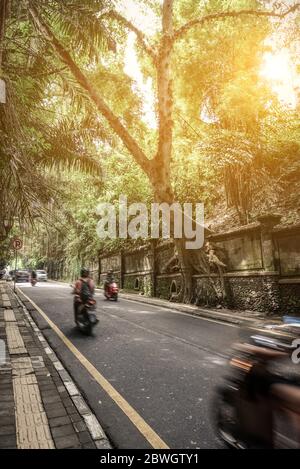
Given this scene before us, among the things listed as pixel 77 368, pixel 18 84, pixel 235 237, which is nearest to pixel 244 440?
pixel 77 368

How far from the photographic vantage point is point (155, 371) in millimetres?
5773

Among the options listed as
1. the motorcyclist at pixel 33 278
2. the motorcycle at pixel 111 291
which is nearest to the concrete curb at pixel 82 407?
the motorcycle at pixel 111 291

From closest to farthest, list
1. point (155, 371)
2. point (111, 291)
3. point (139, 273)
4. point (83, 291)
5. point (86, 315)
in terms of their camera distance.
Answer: point (155, 371), point (86, 315), point (83, 291), point (111, 291), point (139, 273)

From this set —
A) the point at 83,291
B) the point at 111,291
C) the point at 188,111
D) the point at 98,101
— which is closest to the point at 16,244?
the point at 111,291

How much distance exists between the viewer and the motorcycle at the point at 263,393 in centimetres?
251

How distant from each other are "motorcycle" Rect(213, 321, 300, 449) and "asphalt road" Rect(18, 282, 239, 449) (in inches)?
22.6

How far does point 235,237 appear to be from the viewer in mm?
14078

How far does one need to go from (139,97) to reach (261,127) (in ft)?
21.9

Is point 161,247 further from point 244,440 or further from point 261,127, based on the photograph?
point 244,440

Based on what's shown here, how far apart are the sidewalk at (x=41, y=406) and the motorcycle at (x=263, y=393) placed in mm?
1300

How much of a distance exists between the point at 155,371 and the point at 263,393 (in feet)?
10.8

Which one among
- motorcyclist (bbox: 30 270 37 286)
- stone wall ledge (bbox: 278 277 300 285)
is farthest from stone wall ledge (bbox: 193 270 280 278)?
motorcyclist (bbox: 30 270 37 286)

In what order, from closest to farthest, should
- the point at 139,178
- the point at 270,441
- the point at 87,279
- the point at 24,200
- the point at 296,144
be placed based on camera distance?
the point at 270,441
the point at 24,200
the point at 87,279
the point at 296,144
the point at 139,178

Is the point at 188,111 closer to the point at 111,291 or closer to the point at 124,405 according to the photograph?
the point at 111,291
